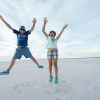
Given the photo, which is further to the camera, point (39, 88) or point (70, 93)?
point (39, 88)

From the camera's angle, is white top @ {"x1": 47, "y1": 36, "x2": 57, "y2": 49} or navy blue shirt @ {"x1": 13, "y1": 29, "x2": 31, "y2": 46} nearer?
navy blue shirt @ {"x1": 13, "y1": 29, "x2": 31, "y2": 46}

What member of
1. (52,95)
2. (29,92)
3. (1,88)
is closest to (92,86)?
(52,95)

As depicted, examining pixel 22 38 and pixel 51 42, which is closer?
pixel 22 38

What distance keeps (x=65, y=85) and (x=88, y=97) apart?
1.78 metres

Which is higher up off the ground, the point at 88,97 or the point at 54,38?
the point at 54,38

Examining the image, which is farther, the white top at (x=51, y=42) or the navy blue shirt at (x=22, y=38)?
the white top at (x=51, y=42)

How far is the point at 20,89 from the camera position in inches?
387

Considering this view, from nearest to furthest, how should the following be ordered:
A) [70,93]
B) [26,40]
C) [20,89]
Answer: [26,40] → [70,93] → [20,89]

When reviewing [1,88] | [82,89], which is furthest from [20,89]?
[82,89]

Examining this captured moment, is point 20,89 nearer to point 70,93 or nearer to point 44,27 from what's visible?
point 70,93

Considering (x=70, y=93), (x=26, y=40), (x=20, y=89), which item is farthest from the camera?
(x=20, y=89)

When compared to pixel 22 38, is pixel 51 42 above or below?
below

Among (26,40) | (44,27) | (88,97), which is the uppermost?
(44,27)

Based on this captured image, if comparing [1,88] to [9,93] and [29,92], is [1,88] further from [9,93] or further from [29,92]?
[29,92]
